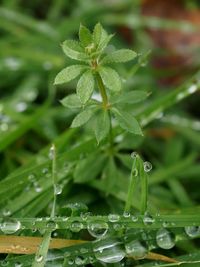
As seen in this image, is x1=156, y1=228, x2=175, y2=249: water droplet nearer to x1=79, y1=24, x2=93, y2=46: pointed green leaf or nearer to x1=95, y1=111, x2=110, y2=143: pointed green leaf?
x1=95, y1=111, x2=110, y2=143: pointed green leaf

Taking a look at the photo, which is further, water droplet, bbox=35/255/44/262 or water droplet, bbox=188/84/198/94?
water droplet, bbox=188/84/198/94

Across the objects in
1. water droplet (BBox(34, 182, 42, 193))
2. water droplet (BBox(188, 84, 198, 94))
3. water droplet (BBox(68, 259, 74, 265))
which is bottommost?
water droplet (BBox(68, 259, 74, 265))

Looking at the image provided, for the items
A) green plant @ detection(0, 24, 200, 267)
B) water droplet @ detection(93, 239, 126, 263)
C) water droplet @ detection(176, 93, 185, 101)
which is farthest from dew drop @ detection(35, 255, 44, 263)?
water droplet @ detection(176, 93, 185, 101)

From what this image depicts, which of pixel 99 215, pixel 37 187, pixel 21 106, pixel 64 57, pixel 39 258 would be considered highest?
pixel 64 57

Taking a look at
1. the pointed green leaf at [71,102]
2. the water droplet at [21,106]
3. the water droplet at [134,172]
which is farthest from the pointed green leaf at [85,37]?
the water droplet at [21,106]

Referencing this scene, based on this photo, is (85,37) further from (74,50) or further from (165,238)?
(165,238)

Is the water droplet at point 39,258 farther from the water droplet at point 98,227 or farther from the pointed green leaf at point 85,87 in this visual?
the pointed green leaf at point 85,87

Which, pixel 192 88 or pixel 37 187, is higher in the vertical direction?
pixel 192 88

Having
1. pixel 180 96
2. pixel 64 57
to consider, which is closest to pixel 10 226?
pixel 180 96
